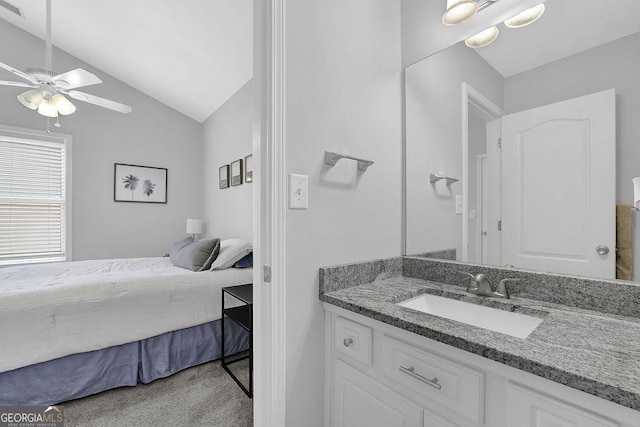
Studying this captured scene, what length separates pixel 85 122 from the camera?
3.57 m

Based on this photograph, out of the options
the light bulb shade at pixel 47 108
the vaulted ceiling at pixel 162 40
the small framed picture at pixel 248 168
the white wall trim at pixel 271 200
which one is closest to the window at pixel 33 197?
the vaulted ceiling at pixel 162 40

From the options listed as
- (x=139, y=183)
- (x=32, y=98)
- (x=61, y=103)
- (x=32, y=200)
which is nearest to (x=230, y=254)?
(x=61, y=103)

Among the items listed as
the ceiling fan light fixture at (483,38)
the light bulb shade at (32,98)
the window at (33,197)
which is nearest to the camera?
the ceiling fan light fixture at (483,38)

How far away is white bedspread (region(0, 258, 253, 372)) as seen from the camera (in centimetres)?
159

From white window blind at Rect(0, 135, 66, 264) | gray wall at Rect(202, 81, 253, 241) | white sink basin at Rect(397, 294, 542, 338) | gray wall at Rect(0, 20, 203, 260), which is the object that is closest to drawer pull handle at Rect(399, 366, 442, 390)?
white sink basin at Rect(397, 294, 542, 338)

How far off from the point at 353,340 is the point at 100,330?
5.75 feet

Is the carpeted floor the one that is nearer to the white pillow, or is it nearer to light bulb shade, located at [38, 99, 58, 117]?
the white pillow

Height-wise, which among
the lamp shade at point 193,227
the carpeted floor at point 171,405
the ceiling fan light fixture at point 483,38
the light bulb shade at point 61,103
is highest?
the light bulb shade at point 61,103

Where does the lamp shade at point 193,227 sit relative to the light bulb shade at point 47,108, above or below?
below

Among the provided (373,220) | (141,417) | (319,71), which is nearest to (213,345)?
(141,417)

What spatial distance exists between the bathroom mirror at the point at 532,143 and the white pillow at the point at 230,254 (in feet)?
5.39

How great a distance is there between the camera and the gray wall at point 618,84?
826 mm

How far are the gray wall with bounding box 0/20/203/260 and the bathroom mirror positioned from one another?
12.7ft

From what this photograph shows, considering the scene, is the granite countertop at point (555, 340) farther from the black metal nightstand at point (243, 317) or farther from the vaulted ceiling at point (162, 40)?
the vaulted ceiling at point (162, 40)
